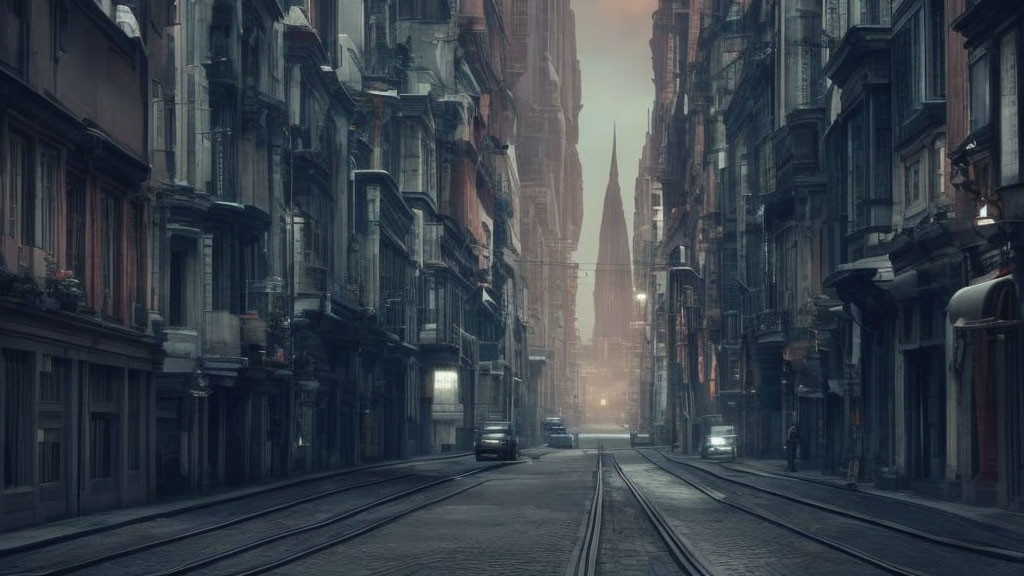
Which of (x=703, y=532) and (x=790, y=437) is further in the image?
(x=790, y=437)

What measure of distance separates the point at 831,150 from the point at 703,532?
28.0 m

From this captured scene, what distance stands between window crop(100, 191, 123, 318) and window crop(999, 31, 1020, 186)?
20.0m

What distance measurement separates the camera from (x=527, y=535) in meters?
25.9

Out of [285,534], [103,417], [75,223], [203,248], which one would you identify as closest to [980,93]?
[285,534]

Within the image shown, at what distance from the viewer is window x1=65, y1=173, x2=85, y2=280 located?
31.9 metres

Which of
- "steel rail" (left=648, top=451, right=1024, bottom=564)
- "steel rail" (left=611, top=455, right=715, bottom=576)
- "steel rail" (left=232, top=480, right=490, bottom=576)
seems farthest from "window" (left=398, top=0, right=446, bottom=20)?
"steel rail" (left=611, top=455, right=715, bottom=576)

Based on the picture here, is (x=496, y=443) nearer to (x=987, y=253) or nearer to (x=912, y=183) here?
(x=912, y=183)

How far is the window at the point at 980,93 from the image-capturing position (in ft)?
108

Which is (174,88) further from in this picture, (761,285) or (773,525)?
(761,285)

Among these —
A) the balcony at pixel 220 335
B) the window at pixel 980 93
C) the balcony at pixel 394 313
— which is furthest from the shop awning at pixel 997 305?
the balcony at pixel 394 313

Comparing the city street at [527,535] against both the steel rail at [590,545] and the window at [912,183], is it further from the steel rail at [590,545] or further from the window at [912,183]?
the window at [912,183]

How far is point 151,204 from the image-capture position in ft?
121

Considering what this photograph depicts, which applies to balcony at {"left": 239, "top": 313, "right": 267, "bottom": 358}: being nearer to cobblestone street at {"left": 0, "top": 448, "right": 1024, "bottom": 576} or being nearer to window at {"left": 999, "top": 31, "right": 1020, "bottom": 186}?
cobblestone street at {"left": 0, "top": 448, "right": 1024, "bottom": 576}

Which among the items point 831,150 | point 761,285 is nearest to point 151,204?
point 831,150
